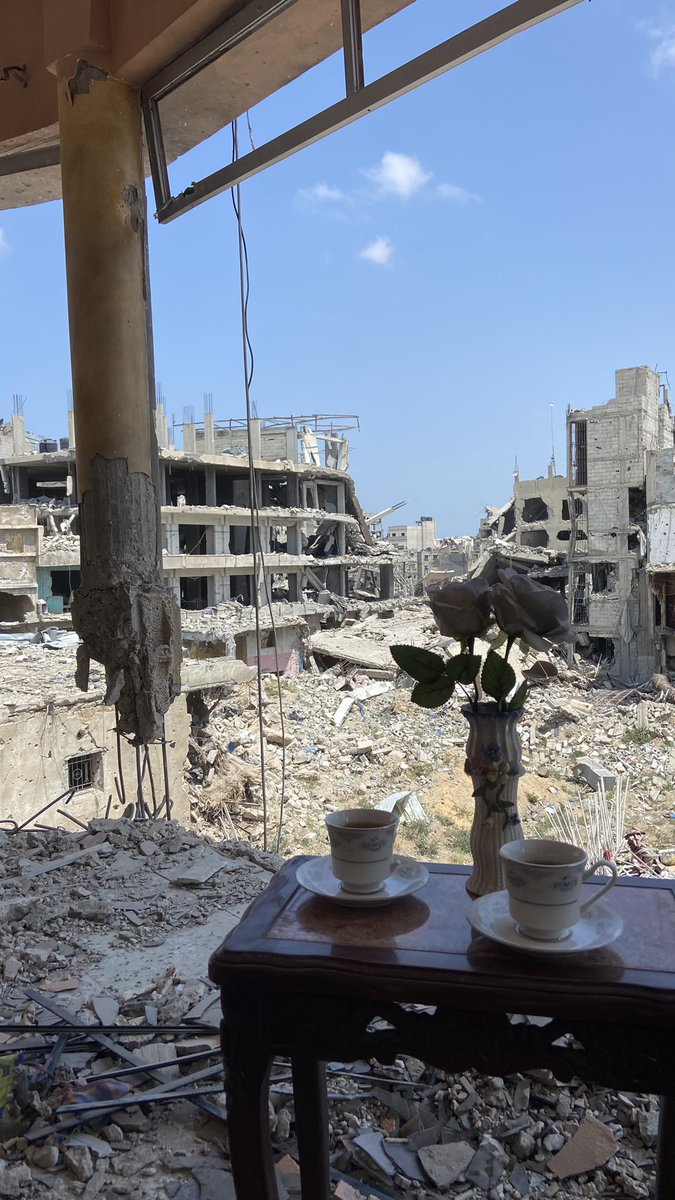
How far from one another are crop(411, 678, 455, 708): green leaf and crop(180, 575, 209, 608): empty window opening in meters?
18.0

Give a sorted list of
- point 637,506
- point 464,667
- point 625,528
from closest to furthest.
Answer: point 464,667
point 625,528
point 637,506

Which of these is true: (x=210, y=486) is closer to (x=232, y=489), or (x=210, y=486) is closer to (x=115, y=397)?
(x=232, y=489)

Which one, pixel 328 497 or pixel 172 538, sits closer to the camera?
pixel 172 538

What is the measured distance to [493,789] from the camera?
1183 millimetres

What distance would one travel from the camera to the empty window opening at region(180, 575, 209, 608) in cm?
1900

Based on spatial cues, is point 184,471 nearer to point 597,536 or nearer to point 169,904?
point 597,536

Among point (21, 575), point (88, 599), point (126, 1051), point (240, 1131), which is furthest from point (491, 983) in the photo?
point (21, 575)

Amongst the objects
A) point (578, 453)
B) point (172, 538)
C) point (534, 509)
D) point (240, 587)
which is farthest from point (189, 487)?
point (534, 509)

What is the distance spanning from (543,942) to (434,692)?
0.40 metres

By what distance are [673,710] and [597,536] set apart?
5031 millimetres

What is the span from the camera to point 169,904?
2500 mm

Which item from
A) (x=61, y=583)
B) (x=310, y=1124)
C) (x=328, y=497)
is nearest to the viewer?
(x=310, y=1124)

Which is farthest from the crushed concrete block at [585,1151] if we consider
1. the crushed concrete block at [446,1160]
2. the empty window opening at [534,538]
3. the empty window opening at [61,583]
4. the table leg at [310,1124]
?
the empty window opening at [534,538]

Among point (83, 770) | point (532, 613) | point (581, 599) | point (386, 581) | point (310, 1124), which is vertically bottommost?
point (83, 770)
